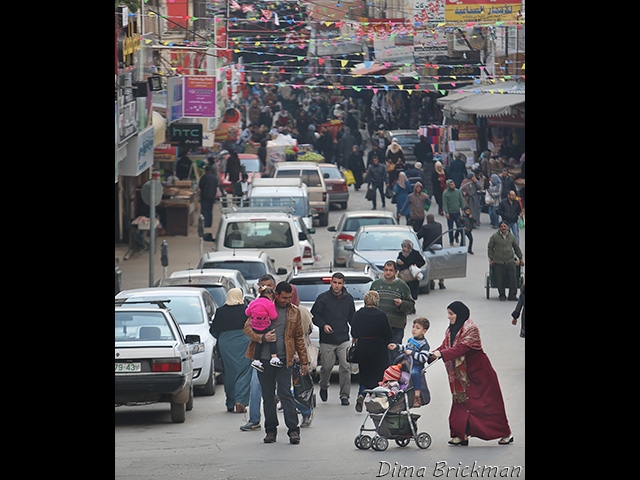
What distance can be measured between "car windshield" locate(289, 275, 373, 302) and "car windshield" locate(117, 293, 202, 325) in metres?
1.71

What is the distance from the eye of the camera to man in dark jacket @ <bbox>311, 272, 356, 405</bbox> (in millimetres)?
15461

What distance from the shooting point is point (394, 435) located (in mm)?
13109

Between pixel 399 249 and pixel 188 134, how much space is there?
1051cm

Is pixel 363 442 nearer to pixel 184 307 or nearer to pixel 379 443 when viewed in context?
pixel 379 443

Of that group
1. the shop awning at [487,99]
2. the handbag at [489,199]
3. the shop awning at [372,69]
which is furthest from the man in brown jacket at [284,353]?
the shop awning at [372,69]

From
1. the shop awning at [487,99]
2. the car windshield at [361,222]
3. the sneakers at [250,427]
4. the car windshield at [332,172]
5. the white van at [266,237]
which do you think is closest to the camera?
the sneakers at [250,427]

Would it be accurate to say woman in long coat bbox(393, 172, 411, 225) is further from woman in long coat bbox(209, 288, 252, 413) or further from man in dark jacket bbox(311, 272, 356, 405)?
woman in long coat bbox(209, 288, 252, 413)

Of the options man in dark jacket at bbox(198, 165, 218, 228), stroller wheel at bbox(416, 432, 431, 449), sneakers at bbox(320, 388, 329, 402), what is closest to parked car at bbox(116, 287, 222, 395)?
sneakers at bbox(320, 388, 329, 402)

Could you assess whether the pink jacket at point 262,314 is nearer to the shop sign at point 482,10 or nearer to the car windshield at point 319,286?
the car windshield at point 319,286

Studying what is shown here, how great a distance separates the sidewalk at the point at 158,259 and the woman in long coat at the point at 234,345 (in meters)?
10.3

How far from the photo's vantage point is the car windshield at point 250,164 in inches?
1622
